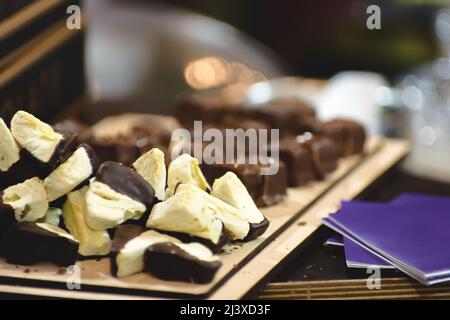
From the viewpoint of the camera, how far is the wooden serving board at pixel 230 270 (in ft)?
4.49

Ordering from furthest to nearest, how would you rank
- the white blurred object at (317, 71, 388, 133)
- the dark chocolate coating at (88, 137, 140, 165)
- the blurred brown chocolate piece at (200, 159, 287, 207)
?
1. the white blurred object at (317, 71, 388, 133)
2. the dark chocolate coating at (88, 137, 140, 165)
3. the blurred brown chocolate piece at (200, 159, 287, 207)

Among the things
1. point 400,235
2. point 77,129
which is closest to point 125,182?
point 400,235

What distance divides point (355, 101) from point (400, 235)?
3.62ft

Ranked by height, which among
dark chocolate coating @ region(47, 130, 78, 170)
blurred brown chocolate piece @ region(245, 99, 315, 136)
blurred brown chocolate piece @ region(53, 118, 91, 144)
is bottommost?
dark chocolate coating @ region(47, 130, 78, 170)

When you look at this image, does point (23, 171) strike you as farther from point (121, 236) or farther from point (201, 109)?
point (201, 109)

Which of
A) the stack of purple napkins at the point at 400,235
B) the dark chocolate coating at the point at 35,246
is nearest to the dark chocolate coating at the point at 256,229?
the stack of purple napkins at the point at 400,235

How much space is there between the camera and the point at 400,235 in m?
1.60

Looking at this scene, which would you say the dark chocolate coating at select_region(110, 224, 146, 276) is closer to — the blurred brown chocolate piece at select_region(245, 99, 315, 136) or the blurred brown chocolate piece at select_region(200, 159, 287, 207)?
the blurred brown chocolate piece at select_region(200, 159, 287, 207)

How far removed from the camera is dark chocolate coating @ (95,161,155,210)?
1436mm

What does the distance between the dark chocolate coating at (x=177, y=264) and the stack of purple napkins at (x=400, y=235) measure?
0.93 feet

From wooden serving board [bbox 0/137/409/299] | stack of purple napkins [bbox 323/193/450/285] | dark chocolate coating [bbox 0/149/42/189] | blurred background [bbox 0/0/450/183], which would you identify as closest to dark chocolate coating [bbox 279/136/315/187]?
wooden serving board [bbox 0/137/409/299]

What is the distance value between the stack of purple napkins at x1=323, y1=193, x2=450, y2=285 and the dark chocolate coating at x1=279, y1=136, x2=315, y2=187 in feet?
0.69

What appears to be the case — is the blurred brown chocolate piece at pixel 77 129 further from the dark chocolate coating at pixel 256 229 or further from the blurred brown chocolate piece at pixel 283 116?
the dark chocolate coating at pixel 256 229
